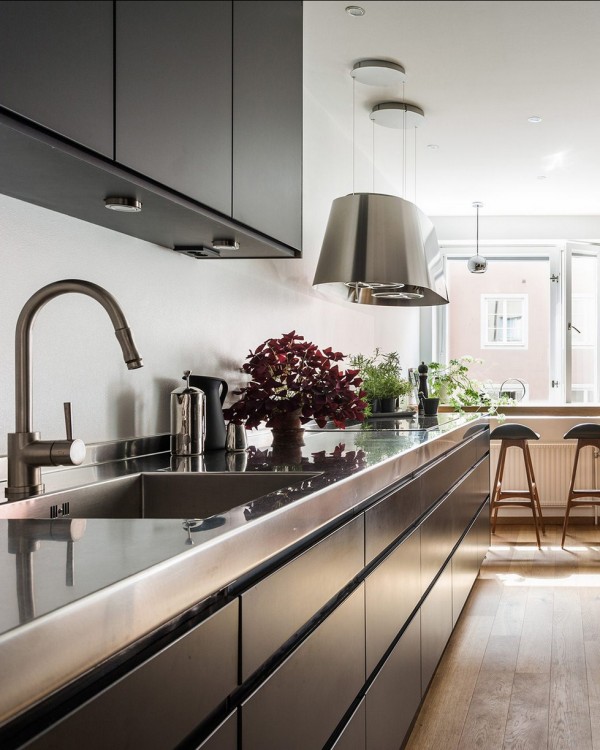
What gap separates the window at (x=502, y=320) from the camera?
22.2ft

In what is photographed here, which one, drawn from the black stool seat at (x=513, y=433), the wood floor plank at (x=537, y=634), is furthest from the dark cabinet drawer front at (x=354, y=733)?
the black stool seat at (x=513, y=433)

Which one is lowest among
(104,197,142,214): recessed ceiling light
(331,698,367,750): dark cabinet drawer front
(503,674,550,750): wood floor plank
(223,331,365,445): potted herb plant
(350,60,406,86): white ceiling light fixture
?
(503,674,550,750): wood floor plank

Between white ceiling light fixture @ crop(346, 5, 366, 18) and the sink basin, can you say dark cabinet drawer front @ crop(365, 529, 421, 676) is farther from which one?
white ceiling light fixture @ crop(346, 5, 366, 18)

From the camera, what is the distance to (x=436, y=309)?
659cm

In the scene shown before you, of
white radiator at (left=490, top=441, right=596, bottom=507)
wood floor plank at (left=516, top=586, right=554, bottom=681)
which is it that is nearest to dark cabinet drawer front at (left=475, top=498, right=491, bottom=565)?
wood floor plank at (left=516, top=586, right=554, bottom=681)

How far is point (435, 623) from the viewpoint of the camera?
106 inches

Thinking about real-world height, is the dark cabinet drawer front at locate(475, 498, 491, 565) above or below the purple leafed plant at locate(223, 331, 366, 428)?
below

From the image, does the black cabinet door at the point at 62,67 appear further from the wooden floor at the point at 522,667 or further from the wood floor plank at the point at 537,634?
the wood floor plank at the point at 537,634

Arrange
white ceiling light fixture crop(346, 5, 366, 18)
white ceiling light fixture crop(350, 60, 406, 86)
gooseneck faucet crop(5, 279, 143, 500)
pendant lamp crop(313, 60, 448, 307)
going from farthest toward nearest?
pendant lamp crop(313, 60, 448, 307) → white ceiling light fixture crop(350, 60, 406, 86) → white ceiling light fixture crop(346, 5, 366, 18) → gooseneck faucet crop(5, 279, 143, 500)

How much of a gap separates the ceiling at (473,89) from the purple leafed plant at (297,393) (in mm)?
1222

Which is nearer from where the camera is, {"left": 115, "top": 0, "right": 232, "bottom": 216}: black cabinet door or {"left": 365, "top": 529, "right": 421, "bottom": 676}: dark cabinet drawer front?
{"left": 115, "top": 0, "right": 232, "bottom": 216}: black cabinet door

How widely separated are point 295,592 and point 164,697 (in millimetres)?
444

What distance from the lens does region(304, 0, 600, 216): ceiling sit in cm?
278

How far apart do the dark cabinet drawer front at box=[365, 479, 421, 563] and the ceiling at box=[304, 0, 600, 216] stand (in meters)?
1.65
